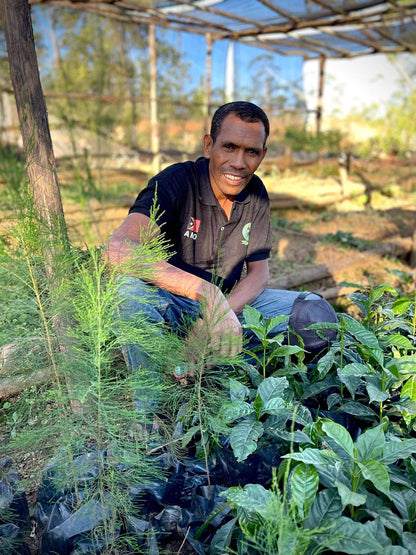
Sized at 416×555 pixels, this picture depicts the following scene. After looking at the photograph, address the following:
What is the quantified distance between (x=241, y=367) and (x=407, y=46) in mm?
9537

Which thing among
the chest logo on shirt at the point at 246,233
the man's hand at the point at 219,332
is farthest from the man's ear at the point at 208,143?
the man's hand at the point at 219,332

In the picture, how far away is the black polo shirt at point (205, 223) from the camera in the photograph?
2.28 metres

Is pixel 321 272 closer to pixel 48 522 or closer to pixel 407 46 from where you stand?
pixel 48 522

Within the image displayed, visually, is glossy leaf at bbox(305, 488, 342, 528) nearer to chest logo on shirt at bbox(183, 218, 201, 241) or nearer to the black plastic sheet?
the black plastic sheet

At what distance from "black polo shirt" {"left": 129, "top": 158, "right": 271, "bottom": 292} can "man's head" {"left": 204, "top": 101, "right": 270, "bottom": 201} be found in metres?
0.13

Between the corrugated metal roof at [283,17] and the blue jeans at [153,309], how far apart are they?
4.83 meters

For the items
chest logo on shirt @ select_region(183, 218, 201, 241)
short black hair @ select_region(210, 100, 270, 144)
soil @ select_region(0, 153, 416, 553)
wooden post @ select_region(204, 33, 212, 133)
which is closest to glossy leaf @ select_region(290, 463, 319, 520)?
soil @ select_region(0, 153, 416, 553)

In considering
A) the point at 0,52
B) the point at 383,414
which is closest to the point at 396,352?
the point at 383,414

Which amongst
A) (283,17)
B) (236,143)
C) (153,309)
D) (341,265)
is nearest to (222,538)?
(153,309)

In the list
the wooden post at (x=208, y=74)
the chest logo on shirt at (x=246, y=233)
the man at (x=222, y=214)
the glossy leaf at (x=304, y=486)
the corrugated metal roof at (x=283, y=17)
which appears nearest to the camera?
the glossy leaf at (x=304, y=486)

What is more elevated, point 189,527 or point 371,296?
point 371,296

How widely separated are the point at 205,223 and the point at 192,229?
0.08 m

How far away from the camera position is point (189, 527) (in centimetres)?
141

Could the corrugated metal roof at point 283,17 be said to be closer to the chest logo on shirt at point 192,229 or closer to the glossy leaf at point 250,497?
the chest logo on shirt at point 192,229
